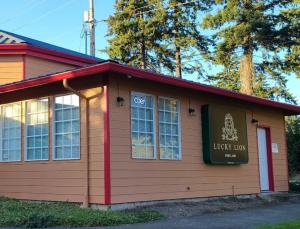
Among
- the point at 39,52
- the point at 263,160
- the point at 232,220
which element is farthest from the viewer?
the point at 263,160

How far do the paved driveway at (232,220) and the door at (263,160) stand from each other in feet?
12.2

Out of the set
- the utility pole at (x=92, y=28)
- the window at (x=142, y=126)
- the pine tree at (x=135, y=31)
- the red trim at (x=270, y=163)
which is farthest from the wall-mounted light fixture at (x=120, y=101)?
the pine tree at (x=135, y=31)

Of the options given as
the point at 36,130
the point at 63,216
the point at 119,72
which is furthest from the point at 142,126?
the point at 63,216

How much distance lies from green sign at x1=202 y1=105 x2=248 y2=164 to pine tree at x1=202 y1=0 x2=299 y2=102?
1157 cm

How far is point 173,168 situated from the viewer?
520 inches

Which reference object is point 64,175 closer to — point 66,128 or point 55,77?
point 66,128

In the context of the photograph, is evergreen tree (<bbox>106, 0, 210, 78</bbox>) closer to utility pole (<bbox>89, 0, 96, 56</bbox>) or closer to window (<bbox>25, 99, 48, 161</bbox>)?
utility pole (<bbox>89, 0, 96, 56</bbox>)

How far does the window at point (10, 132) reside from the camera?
14.0 meters

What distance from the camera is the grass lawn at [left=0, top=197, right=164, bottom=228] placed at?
9734 millimetres

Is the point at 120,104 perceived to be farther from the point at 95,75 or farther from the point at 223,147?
the point at 223,147

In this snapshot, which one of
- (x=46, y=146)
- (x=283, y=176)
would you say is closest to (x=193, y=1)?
(x=283, y=176)

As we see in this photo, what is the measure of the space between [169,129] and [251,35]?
15.5m

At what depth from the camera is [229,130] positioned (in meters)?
15.0

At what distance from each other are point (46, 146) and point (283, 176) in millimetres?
9231
